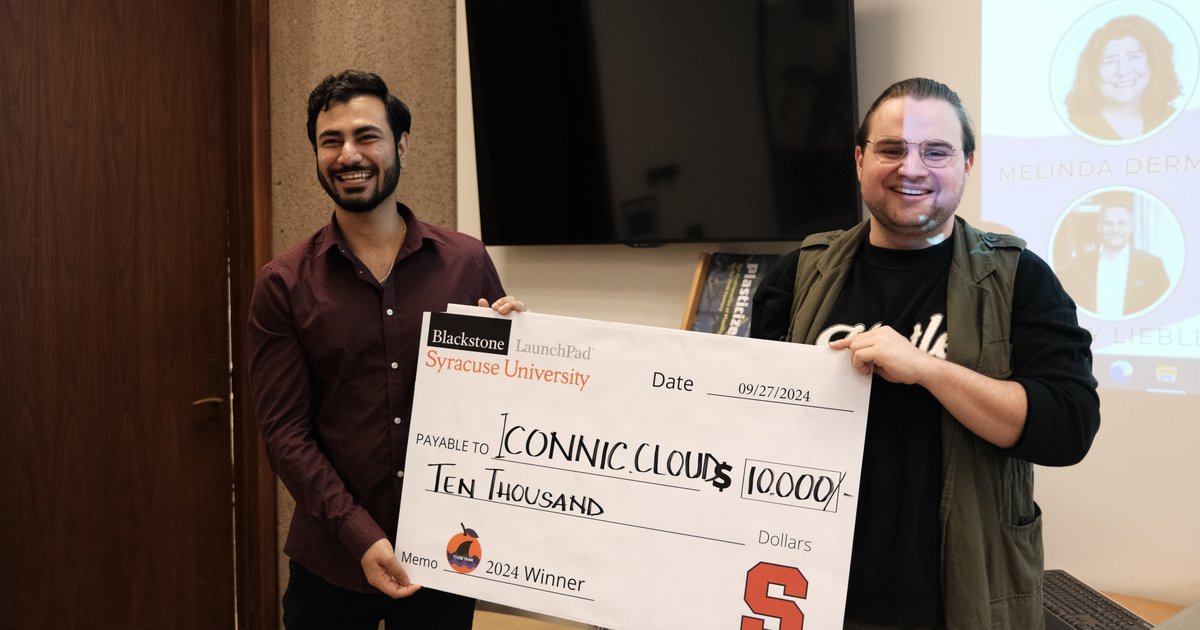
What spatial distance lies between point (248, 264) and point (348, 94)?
1462 mm

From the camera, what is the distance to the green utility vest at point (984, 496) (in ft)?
3.92

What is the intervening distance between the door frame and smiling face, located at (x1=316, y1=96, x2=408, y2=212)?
141cm

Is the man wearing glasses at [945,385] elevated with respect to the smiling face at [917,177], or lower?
lower

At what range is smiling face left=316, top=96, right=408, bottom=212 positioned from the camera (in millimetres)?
1627

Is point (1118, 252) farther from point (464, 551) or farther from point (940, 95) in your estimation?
point (464, 551)

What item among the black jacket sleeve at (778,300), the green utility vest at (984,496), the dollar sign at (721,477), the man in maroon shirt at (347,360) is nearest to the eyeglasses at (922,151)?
the green utility vest at (984,496)

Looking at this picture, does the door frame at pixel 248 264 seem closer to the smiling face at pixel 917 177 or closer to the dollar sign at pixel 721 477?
the dollar sign at pixel 721 477

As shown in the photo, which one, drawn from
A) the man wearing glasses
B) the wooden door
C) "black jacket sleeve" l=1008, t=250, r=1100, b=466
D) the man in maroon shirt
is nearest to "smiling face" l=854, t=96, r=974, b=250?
the man wearing glasses

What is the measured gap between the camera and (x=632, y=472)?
1484 mm

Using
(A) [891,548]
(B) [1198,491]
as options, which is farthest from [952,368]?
(B) [1198,491]

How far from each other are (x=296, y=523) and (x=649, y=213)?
1370 mm

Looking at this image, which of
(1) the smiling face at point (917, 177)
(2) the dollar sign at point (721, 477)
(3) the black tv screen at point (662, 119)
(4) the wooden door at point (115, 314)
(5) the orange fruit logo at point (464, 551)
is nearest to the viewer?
(1) the smiling face at point (917, 177)

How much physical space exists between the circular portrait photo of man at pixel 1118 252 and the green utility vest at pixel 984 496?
0.86m

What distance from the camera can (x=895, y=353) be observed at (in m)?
1.21
